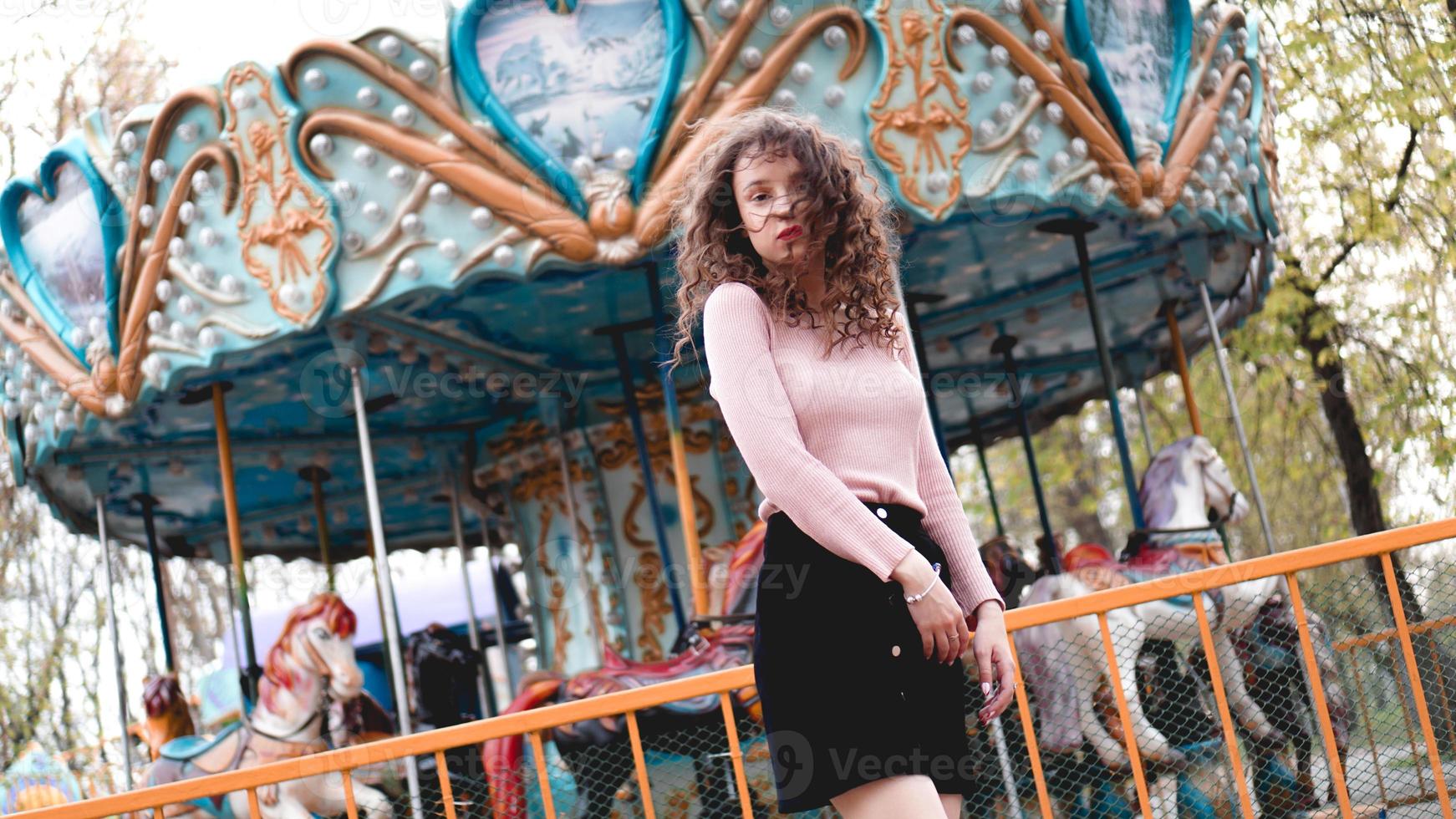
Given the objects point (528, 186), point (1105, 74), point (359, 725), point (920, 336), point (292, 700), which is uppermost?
point (1105, 74)

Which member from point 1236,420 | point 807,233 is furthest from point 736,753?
point 1236,420

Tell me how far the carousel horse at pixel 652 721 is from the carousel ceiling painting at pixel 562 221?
98 centimetres

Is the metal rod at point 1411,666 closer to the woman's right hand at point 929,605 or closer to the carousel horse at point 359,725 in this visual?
the woman's right hand at point 929,605

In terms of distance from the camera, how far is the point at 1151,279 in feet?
26.6

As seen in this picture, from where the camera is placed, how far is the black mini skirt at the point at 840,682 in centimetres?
176

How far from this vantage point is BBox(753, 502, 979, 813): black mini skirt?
1.76 m

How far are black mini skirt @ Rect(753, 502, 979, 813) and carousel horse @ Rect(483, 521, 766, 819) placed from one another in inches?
94.6

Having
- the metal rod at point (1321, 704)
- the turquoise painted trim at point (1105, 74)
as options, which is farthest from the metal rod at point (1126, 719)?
the turquoise painted trim at point (1105, 74)

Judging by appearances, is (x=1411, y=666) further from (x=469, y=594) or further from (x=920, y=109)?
(x=469, y=594)

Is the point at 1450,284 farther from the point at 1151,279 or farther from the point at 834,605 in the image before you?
the point at 834,605

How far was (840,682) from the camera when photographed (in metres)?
1.76

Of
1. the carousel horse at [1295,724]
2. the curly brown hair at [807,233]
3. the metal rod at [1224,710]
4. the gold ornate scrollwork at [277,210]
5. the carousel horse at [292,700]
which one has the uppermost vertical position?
the gold ornate scrollwork at [277,210]

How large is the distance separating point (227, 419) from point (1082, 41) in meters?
4.85

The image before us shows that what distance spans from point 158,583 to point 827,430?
804cm
